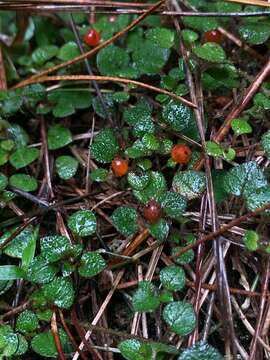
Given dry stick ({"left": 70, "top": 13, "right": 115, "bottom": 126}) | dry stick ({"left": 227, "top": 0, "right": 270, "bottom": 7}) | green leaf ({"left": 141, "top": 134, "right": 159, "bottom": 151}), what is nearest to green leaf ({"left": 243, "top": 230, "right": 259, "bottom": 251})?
green leaf ({"left": 141, "top": 134, "right": 159, "bottom": 151})

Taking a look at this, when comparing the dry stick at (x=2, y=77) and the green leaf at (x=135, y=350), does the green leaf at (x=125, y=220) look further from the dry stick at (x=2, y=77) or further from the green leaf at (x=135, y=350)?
the dry stick at (x=2, y=77)

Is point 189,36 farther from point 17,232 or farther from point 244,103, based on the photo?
point 17,232

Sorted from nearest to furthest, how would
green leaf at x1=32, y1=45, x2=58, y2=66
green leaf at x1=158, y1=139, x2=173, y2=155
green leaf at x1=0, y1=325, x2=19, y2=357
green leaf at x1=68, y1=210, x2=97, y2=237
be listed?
green leaf at x1=0, y1=325, x2=19, y2=357
green leaf at x1=68, y1=210, x2=97, y2=237
green leaf at x1=158, y1=139, x2=173, y2=155
green leaf at x1=32, y1=45, x2=58, y2=66

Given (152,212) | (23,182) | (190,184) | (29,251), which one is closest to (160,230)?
(152,212)

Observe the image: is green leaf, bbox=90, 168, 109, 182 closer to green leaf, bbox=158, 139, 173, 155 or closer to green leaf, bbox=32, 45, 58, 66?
green leaf, bbox=158, 139, 173, 155

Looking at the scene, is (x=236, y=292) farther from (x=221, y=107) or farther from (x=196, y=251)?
(x=221, y=107)

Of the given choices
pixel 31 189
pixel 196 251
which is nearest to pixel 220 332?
pixel 196 251
